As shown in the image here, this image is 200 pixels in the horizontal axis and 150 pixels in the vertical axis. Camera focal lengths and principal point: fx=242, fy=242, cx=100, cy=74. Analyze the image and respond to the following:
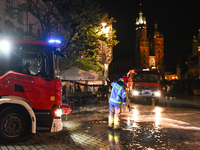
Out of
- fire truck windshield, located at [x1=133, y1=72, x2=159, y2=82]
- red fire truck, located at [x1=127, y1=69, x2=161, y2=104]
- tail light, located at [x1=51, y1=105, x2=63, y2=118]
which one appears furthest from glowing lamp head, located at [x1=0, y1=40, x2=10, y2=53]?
fire truck windshield, located at [x1=133, y1=72, x2=159, y2=82]

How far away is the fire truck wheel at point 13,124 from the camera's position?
6.60 metres

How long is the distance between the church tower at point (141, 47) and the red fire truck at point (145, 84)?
347 feet

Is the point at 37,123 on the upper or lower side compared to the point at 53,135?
upper

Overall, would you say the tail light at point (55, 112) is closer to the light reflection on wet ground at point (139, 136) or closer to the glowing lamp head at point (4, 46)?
A: the light reflection on wet ground at point (139, 136)

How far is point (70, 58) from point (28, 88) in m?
12.6

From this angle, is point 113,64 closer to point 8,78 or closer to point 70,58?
point 70,58

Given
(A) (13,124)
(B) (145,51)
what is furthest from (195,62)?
(B) (145,51)

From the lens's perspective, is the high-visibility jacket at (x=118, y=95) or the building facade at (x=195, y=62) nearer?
the high-visibility jacket at (x=118, y=95)

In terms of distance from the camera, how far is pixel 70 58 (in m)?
19.4

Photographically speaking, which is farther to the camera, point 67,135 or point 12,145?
point 67,135

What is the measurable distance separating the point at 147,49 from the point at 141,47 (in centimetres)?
341

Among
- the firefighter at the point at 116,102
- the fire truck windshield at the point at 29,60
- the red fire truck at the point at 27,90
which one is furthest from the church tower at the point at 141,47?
the red fire truck at the point at 27,90

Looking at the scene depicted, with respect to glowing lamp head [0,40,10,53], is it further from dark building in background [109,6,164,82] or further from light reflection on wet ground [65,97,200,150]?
dark building in background [109,6,164,82]

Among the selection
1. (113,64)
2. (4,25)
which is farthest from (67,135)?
(113,64)
